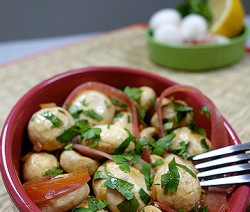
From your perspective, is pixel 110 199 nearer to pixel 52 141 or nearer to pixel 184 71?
pixel 52 141

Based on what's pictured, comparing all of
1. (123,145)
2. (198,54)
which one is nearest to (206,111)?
(123,145)

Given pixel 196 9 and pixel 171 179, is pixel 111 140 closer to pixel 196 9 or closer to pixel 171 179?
pixel 171 179

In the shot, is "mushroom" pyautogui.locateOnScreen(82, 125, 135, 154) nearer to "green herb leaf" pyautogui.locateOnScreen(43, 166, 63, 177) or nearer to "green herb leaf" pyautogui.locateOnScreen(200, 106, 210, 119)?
"green herb leaf" pyautogui.locateOnScreen(43, 166, 63, 177)

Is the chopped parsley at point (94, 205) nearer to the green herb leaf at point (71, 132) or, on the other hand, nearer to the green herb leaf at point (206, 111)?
the green herb leaf at point (71, 132)

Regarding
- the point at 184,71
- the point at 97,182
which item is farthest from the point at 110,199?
the point at 184,71

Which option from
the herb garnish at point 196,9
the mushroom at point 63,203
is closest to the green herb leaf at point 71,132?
the mushroom at point 63,203
